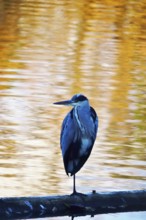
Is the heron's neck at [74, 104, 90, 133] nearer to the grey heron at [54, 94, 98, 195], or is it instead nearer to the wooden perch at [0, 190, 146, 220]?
the grey heron at [54, 94, 98, 195]

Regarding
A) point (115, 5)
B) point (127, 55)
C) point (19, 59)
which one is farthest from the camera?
point (115, 5)

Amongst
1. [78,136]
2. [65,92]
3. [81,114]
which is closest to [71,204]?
[78,136]

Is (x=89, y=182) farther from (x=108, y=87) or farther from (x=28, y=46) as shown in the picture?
(x=28, y=46)

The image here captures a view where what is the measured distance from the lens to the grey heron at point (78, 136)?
23.0 feet

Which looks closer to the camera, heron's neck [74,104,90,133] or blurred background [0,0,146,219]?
heron's neck [74,104,90,133]

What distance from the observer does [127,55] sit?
18328 millimetres

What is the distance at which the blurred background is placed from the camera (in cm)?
895

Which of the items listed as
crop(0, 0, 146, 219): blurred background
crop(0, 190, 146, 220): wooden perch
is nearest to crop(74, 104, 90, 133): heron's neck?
crop(0, 190, 146, 220): wooden perch

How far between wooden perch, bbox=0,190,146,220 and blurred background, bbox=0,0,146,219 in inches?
63.7

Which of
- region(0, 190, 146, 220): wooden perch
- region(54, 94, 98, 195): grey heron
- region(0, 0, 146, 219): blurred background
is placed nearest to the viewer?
region(0, 190, 146, 220): wooden perch

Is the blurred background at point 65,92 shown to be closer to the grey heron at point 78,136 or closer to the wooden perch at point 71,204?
the grey heron at point 78,136

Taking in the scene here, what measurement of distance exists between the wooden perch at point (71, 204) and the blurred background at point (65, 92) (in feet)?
5.31

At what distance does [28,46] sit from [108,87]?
17.1 feet

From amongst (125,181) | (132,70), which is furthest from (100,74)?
(125,181)
